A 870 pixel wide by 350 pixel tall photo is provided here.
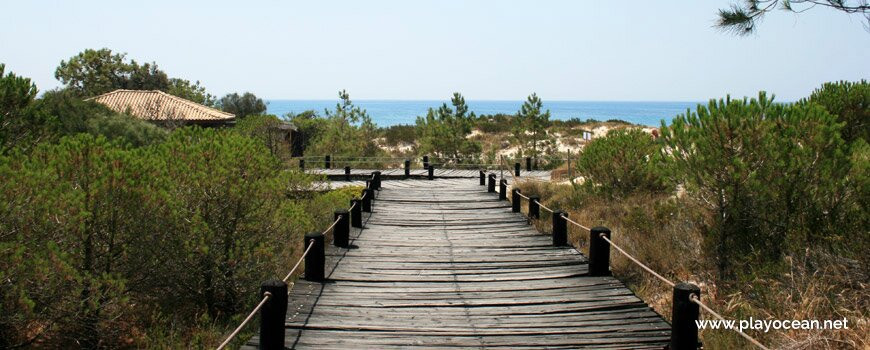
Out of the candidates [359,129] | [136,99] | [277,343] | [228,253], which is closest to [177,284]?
[228,253]

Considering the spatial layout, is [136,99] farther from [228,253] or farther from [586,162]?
[228,253]

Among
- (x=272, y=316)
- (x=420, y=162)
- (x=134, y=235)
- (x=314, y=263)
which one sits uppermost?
(x=134, y=235)

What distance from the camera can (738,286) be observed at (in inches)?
310

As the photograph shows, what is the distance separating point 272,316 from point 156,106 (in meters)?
38.7

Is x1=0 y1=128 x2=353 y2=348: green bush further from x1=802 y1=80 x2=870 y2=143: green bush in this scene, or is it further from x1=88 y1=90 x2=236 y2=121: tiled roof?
x1=88 y1=90 x2=236 y2=121: tiled roof

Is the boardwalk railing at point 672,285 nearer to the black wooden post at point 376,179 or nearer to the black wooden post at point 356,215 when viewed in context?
the black wooden post at point 356,215

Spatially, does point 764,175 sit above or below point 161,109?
below

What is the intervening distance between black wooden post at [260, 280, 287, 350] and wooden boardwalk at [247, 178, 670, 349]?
1.00 feet

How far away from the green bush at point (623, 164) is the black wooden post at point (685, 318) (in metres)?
10.0

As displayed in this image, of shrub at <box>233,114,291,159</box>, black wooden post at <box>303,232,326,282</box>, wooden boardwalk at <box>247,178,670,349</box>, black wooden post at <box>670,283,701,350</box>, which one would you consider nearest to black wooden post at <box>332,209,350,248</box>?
wooden boardwalk at <box>247,178,670,349</box>

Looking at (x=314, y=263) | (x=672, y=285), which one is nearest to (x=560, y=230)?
(x=314, y=263)

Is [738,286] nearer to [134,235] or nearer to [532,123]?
[134,235]

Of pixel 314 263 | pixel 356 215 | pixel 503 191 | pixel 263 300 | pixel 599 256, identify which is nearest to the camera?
pixel 263 300

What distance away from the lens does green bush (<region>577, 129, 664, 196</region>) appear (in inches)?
596
